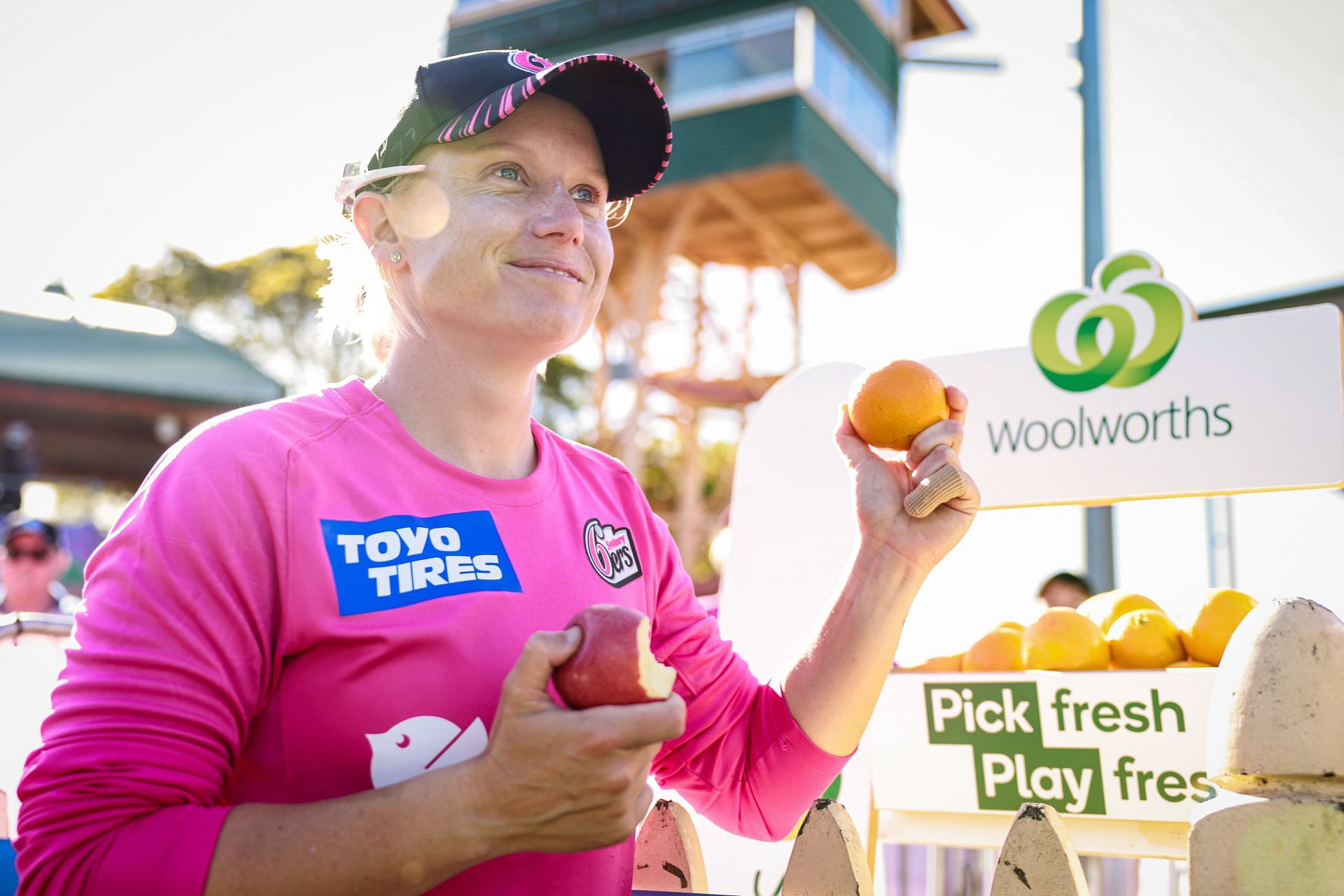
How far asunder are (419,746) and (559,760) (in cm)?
32

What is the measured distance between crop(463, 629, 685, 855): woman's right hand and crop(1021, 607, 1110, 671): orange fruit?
1.46 meters

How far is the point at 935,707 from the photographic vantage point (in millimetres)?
2449

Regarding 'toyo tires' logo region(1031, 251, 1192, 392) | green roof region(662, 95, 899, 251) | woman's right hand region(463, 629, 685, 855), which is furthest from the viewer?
green roof region(662, 95, 899, 251)

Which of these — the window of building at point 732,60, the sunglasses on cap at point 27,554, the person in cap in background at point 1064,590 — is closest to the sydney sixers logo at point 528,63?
the person in cap in background at point 1064,590

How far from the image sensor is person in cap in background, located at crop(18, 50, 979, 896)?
45.2 inches

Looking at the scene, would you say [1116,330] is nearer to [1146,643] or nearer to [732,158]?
[1146,643]

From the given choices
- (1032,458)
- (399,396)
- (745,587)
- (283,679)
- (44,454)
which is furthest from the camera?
(44,454)

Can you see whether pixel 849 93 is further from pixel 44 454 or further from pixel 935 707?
pixel 44 454

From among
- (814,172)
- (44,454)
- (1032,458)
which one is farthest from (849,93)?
(44,454)

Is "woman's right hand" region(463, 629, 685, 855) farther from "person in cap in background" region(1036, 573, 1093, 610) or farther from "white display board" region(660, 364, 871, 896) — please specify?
"person in cap in background" region(1036, 573, 1093, 610)

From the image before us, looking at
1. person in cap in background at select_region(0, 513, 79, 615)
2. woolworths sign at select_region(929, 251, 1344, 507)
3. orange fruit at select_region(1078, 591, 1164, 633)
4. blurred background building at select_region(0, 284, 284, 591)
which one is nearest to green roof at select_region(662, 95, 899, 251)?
blurred background building at select_region(0, 284, 284, 591)

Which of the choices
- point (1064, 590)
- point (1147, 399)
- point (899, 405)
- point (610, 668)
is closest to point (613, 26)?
point (1064, 590)

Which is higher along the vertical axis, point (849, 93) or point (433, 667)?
point (849, 93)

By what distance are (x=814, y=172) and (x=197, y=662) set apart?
1481cm
